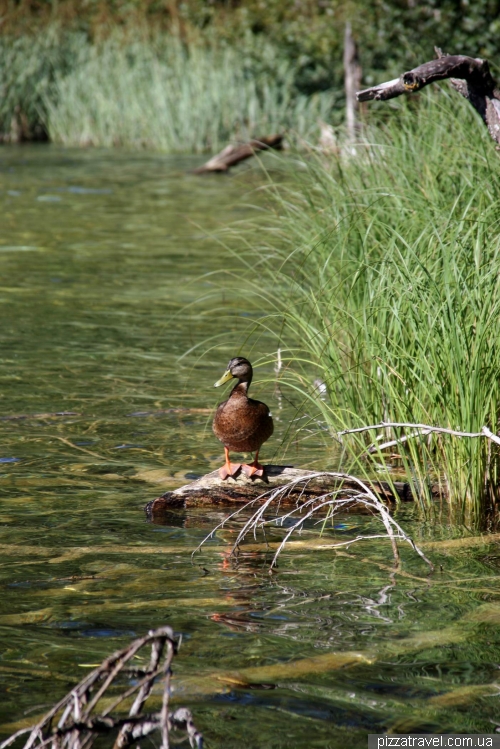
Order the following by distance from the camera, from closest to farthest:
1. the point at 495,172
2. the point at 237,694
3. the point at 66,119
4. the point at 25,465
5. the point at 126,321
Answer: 1. the point at 237,694
2. the point at 25,465
3. the point at 495,172
4. the point at 126,321
5. the point at 66,119

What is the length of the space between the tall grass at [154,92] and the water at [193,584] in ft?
45.5

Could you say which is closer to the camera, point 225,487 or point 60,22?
point 225,487

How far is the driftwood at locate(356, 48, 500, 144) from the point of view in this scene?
16.1 ft

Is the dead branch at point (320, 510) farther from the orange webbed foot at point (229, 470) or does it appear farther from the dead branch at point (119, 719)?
the dead branch at point (119, 719)

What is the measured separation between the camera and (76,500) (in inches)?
195

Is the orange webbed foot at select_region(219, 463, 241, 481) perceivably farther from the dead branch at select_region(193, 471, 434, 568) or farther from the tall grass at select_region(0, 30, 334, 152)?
the tall grass at select_region(0, 30, 334, 152)

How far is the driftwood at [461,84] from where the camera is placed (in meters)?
4.91

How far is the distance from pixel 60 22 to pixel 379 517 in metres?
23.7

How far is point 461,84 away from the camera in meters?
5.30

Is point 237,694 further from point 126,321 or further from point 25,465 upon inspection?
point 126,321

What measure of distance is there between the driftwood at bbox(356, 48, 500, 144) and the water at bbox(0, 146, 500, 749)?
1311mm

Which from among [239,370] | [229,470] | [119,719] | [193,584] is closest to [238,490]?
[229,470]

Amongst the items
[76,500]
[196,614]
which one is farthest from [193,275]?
[196,614]

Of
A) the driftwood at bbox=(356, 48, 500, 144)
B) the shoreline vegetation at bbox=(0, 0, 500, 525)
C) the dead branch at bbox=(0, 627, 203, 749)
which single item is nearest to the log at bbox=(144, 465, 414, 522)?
the shoreline vegetation at bbox=(0, 0, 500, 525)
